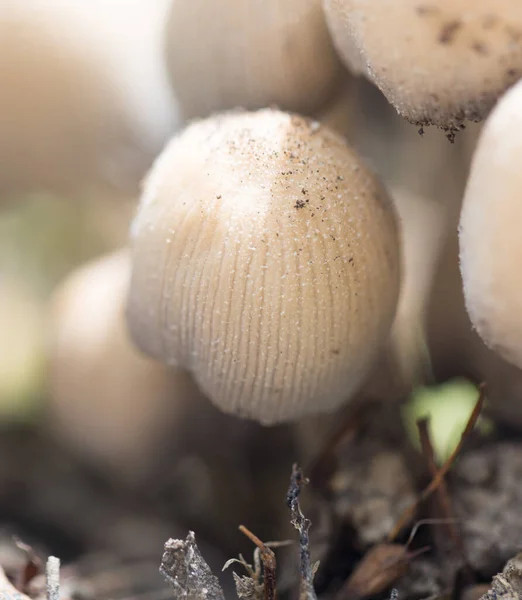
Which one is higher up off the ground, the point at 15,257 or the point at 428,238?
the point at 428,238

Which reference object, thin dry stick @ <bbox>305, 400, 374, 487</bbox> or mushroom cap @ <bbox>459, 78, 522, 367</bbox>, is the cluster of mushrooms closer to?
mushroom cap @ <bbox>459, 78, 522, 367</bbox>

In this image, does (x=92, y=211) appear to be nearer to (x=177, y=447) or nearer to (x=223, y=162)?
(x=177, y=447)

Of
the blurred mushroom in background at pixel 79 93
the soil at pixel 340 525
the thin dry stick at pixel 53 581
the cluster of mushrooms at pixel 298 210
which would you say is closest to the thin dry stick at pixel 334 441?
the soil at pixel 340 525

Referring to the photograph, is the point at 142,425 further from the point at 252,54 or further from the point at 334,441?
the point at 252,54

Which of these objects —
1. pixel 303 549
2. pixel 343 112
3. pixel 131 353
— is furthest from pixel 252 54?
pixel 303 549

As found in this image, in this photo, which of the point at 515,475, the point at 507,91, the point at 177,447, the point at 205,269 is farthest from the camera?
the point at 177,447

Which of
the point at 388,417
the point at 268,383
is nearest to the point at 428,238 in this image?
the point at 388,417
